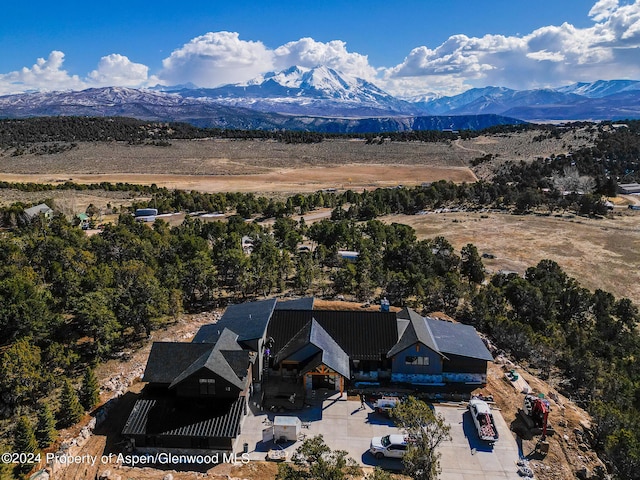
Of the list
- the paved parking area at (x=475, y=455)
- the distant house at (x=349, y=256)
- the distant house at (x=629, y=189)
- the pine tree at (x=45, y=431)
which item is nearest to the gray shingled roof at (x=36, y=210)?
the distant house at (x=349, y=256)

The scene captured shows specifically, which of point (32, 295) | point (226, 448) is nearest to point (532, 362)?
point (226, 448)

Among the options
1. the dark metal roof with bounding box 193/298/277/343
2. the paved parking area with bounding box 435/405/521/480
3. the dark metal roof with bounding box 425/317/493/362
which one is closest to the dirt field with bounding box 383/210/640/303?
the dark metal roof with bounding box 425/317/493/362

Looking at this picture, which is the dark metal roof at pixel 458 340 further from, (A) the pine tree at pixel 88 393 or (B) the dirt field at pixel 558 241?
(B) the dirt field at pixel 558 241

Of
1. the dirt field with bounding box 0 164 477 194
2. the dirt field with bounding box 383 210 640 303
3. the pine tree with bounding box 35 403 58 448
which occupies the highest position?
the dirt field with bounding box 0 164 477 194

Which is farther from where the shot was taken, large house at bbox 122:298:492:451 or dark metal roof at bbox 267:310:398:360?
dark metal roof at bbox 267:310:398:360

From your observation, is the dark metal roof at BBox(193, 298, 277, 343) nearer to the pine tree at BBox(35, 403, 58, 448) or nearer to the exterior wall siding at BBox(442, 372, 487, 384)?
the pine tree at BBox(35, 403, 58, 448)

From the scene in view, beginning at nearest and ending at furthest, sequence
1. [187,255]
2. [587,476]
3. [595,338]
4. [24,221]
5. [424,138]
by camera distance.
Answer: [587,476]
[595,338]
[187,255]
[24,221]
[424,138]

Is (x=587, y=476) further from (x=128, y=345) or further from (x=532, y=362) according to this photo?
(x=128, y=345)
